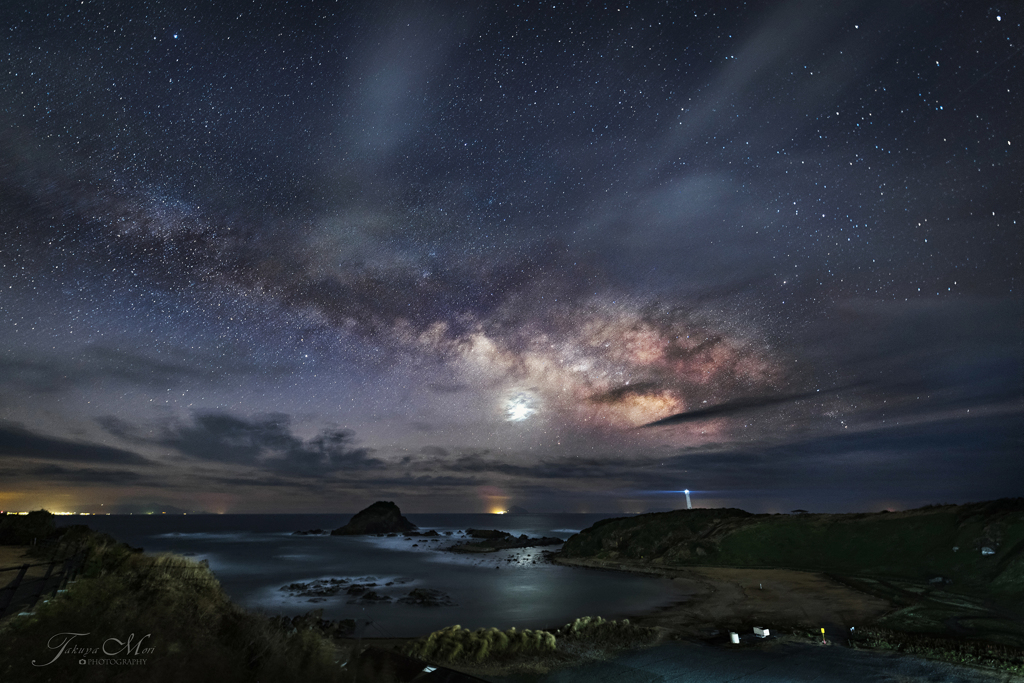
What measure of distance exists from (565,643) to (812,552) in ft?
152

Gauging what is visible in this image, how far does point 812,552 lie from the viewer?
2111 inches

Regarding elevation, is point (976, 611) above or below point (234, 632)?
below

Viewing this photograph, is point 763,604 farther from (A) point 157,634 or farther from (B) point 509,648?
(A) point 157,634

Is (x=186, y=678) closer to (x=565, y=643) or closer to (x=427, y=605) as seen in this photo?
(x=565, y=643)

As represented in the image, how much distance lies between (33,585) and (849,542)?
215 feet

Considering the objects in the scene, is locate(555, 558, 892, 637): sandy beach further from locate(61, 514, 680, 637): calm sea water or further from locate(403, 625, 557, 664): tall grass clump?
locate(403, 625, 557, 664): tall grass clump

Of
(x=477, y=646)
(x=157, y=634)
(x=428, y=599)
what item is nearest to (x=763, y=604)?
(x=477, y=646)

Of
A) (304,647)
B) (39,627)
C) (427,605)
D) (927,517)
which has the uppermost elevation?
(39,627)

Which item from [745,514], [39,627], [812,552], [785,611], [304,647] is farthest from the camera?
[745,514]

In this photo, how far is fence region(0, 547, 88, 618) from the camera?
39.9 feet

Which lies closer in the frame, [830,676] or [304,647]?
[304,647]

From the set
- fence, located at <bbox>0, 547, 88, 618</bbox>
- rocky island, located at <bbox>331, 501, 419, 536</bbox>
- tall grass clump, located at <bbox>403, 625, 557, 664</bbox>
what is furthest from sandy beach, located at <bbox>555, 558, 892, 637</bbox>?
rocky island, located at <bbox>331, 501, 419, 536</bbox>

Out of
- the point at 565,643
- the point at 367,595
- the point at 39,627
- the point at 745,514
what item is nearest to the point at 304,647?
the point at 39,627

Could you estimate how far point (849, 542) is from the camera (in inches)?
2036
